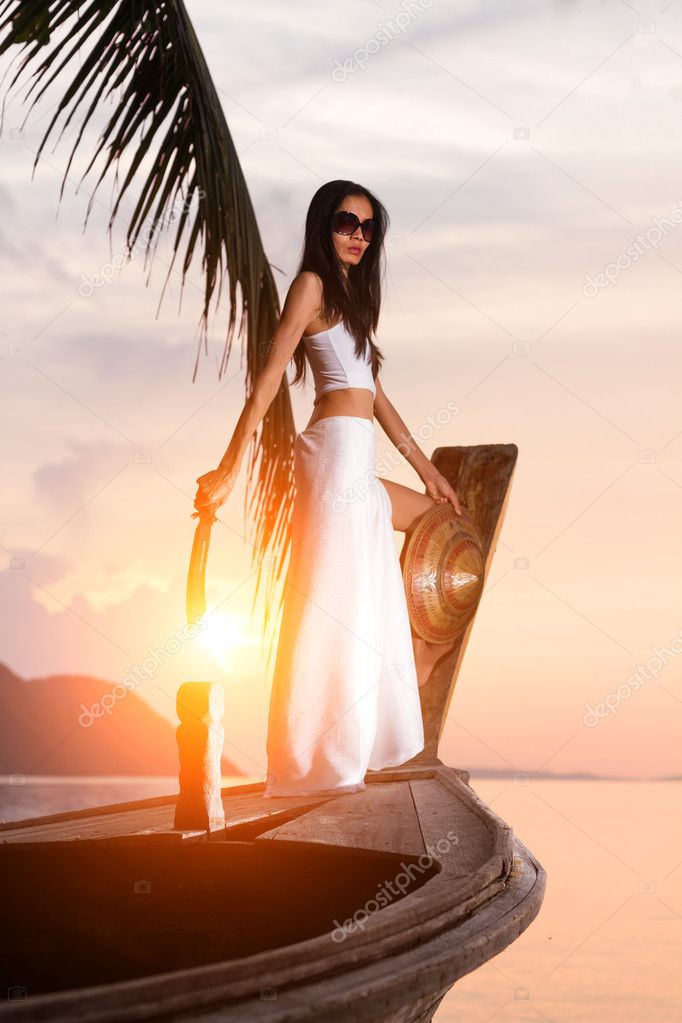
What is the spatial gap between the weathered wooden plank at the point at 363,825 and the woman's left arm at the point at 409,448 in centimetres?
141

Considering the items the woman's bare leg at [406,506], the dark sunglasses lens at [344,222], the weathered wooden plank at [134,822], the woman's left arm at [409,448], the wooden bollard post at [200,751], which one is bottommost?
the weathered wooden plank at [134,822]

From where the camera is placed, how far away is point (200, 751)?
2322 mm

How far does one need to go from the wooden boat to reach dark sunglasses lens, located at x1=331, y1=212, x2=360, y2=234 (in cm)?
176

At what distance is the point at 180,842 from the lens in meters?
2.15

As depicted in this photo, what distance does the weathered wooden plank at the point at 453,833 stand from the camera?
6.14 feet

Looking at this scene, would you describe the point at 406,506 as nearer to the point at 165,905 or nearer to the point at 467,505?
the point at 467,505

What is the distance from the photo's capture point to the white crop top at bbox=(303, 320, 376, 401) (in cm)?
346

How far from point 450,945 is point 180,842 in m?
0.88

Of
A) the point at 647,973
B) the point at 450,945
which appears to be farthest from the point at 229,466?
the point at 647,973

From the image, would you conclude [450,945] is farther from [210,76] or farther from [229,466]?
[210,76]

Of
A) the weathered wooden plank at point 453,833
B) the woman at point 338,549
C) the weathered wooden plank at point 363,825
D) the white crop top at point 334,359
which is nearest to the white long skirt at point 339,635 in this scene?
the woman at point 338,549

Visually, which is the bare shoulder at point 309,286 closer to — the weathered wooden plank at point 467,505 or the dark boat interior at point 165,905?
the weathered wooden plank at point 467,505

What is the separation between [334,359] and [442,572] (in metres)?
1.16

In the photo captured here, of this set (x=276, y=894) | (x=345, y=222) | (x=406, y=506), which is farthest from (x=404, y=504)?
(x=276, y=894)
